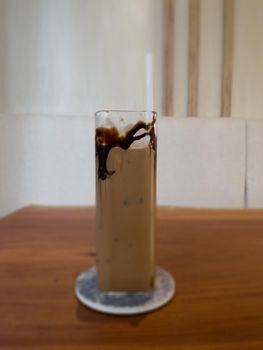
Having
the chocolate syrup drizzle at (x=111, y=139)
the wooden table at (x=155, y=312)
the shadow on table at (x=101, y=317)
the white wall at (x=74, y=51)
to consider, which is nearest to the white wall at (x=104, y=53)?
the white wall at (x=74, y=51)

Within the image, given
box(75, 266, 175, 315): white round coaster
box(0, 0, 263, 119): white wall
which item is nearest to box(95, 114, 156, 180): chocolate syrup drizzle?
box(75, 266, 175, 315): white round coaster

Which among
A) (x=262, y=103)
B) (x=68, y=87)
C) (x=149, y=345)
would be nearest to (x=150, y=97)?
(x=149, y=345)

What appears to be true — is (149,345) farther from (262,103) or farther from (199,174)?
(262,103)

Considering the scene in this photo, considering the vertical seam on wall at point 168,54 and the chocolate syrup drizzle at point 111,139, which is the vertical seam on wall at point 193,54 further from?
the chocolate syrup drizzle at point 111,139

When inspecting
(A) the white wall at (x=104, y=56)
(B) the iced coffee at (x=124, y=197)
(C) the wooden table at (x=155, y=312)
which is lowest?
(C) the wooden table at (x=155, y=312)

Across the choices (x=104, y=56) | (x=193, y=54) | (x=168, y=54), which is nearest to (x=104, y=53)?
(x=104, y=56)

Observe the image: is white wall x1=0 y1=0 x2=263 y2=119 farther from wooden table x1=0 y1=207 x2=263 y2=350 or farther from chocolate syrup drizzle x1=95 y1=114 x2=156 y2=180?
chocolate syrup drizzle x1=95 y1=114 x2=156 y2=180

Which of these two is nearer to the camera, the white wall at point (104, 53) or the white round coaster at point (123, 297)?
the white round coaster at point (123, 297)

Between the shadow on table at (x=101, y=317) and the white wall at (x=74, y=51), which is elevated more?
the white wall at (x=74, y=51)
